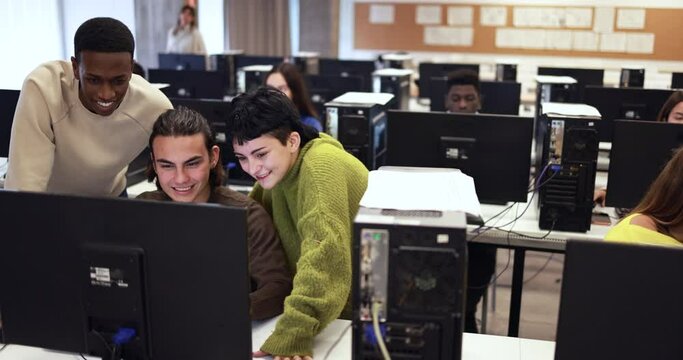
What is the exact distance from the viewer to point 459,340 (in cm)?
114

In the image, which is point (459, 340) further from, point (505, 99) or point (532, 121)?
point (505, 99)

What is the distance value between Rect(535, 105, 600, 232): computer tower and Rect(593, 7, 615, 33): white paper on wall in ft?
20.1

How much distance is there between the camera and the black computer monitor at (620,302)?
1.03 meters

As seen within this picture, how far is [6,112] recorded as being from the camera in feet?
10.3

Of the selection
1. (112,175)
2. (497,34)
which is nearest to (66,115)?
(112,175)

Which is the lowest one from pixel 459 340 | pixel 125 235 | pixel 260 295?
pixel 260 295

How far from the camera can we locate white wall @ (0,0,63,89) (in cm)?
483

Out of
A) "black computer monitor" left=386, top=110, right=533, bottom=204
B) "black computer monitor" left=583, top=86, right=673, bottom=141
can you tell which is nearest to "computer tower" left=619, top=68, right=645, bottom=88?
"black computer monitor" left=583, top=86, right=673, bottom=141

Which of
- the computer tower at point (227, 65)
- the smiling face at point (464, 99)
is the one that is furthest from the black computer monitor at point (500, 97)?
the computer tower at point (227, 65)

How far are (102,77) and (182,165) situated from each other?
0.97 feet

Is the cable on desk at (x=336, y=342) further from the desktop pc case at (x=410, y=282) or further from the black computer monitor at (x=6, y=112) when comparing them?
the black computer monitor at (x=6, y=112)

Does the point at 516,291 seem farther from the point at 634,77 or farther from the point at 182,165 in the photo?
the point at 634,77

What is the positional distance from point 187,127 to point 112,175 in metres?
0.42

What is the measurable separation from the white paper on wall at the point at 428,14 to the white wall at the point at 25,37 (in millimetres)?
4600
